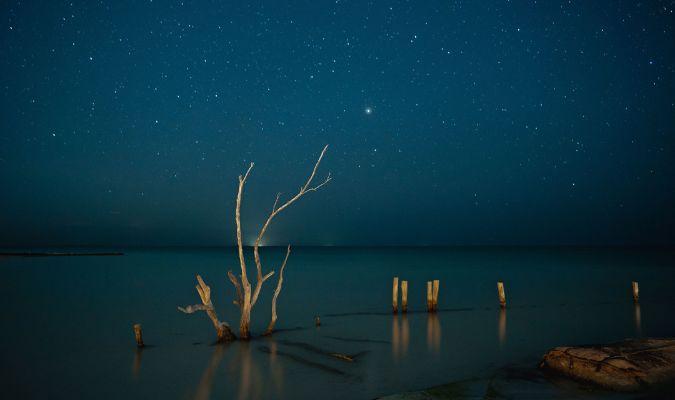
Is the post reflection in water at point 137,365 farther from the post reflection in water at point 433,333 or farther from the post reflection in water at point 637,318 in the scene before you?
the post reflection in water at point 637,318

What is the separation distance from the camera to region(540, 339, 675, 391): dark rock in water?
27.5 ft

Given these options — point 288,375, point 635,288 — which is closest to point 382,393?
point 288,375

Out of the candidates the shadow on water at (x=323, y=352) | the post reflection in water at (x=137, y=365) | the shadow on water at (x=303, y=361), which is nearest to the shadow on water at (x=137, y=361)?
the post reflection in water at (x=137, y=365)

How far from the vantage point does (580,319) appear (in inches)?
693

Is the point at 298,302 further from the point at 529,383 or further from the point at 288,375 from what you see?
the point at 529,383

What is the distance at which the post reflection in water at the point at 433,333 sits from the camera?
12.9 metres

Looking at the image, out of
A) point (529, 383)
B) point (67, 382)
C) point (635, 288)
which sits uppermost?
point (635, 288)

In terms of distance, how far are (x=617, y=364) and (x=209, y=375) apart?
27.4ft

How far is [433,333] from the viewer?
14.8m

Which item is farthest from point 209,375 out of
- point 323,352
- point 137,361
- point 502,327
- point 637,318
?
point 637,318

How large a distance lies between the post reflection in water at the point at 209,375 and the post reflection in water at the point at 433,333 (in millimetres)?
5668

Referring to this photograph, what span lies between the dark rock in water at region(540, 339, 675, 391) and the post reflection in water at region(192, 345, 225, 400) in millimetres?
7053

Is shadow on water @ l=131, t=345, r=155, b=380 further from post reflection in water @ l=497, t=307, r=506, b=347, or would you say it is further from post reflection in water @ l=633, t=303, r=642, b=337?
post reflection in water @ l=633, t=303, r=642, b=337

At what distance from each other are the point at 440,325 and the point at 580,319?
588 cm
